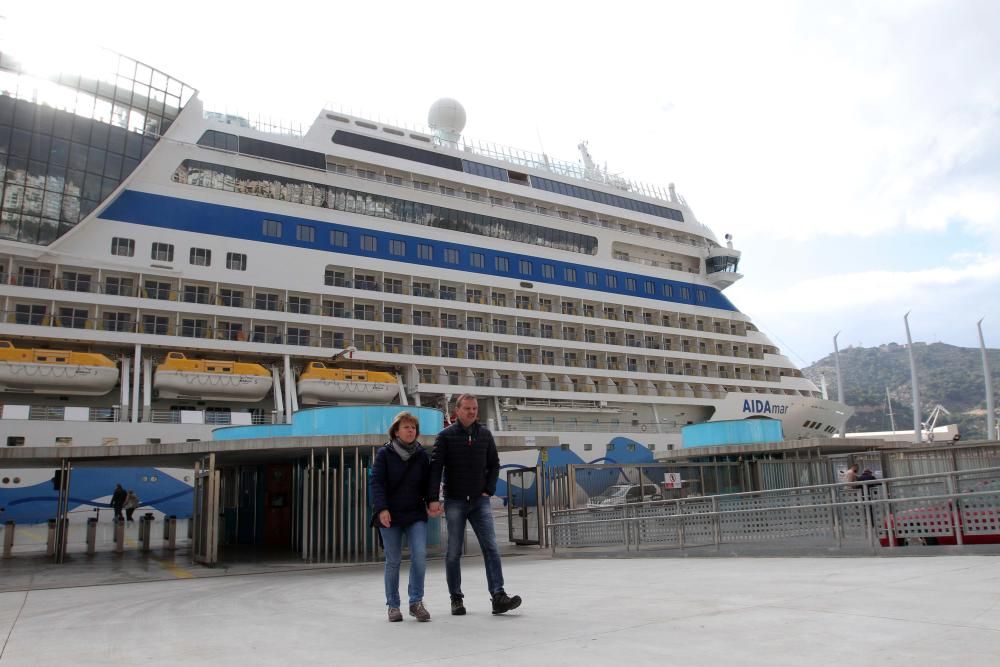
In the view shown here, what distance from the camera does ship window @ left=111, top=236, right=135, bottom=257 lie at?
104 ft

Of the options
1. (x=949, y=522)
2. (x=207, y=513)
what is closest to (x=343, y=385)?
(x=207, y=513)

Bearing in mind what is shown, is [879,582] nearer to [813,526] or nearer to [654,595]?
[654,595]

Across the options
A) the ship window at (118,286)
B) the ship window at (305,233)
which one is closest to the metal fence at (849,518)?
the ship window at (118,286)

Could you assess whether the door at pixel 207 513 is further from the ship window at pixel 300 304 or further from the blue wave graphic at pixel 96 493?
the ship window at pixel 300 304

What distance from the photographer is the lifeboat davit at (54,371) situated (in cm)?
2744

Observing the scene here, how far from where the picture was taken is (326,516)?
14.1m

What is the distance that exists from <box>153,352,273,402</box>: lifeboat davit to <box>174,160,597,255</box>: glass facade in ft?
29.2

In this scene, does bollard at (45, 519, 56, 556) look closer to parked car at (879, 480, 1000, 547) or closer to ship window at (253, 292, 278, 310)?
parked car at (879, 480, 1000, 547)

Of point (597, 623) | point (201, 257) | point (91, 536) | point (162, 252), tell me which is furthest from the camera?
point (201, 257)

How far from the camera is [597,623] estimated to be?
187 inches

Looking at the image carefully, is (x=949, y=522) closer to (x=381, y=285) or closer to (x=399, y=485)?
(x=399, y=485)

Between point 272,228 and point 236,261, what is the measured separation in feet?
8.23

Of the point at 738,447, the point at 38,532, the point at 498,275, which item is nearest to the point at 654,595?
the point at 738,447

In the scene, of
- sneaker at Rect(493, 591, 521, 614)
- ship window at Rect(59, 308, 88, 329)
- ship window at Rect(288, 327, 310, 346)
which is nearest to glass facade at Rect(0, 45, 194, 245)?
ship window at Rect(59, 308, 88, 329)
